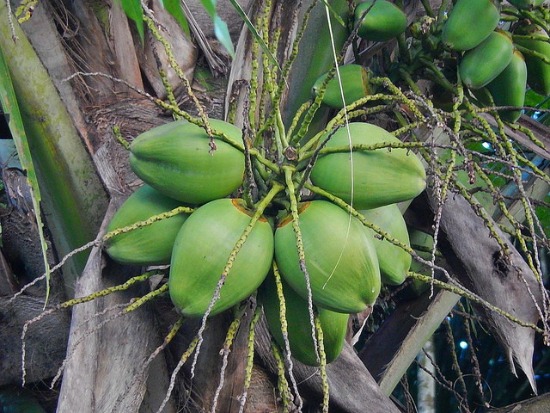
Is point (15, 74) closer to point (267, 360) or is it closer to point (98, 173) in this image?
point (98, 173)

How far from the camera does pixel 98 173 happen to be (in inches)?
45.7

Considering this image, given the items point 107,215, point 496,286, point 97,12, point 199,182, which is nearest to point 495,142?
point 496,286

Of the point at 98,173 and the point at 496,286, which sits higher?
the point at 98,173

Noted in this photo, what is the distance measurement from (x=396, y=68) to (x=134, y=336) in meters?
0.61

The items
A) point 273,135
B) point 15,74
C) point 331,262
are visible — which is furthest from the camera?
point 15,74

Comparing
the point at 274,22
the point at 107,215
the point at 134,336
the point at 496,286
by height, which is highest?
the point at 274,22

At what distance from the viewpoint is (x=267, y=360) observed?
114 cm

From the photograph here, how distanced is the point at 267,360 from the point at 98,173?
388 mm

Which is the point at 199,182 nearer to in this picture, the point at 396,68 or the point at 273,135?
the point at 273,135

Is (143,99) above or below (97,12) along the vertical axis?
below

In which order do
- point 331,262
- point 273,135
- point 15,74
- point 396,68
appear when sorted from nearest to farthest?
point 331,262 → point 273,135 → point 15,74 → point 396,68

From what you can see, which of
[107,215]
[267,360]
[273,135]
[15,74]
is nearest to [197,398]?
[267,360]

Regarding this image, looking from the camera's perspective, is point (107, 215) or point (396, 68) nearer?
point (107, 215)

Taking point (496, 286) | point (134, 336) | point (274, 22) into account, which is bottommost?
point (496, 286)
